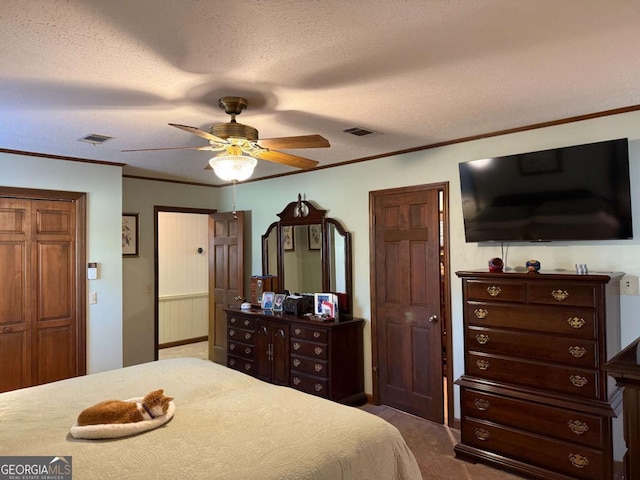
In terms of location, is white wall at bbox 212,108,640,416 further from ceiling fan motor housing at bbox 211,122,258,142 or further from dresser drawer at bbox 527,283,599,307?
ceiling fan motor housing at bbox 211,122,258,142

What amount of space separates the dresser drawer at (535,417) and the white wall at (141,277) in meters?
3.79

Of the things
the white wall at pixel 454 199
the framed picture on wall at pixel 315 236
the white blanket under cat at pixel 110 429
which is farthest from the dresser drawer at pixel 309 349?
the white blanket under cat at pixel 110 429

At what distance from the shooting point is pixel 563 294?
8.60 ft

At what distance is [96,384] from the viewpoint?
8.16 feet

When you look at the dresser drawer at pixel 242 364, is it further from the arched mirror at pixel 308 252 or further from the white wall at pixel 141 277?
the white wall at pixel 141 277

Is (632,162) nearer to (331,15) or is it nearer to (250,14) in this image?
(331,15)

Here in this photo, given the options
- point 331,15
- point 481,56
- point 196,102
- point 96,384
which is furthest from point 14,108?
point 481,56

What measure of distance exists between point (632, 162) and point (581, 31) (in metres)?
1.40

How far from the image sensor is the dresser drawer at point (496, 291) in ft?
9.21

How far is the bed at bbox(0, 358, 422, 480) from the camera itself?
5.05 feet

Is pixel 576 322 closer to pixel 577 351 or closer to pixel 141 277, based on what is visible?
pixel 577 351

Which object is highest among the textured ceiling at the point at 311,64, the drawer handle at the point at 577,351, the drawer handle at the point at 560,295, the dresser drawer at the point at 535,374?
the textured ceiling at the point at 311,64

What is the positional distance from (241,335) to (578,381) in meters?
3.28

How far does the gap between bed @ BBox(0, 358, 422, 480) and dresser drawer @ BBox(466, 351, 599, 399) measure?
120cm
